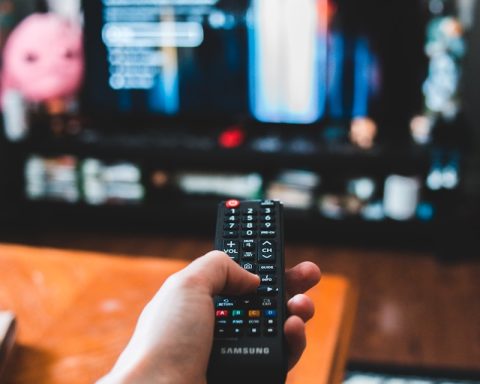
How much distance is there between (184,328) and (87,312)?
390 mm

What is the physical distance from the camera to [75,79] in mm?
2615

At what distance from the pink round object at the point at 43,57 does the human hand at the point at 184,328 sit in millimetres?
2074

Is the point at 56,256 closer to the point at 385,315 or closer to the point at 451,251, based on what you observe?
the point at 385,315

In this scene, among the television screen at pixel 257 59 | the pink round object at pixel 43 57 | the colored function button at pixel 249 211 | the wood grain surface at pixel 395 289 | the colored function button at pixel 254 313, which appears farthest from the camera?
the pink round object at pixel 43 57

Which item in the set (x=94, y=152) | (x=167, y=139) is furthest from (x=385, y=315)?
(x=94, y=152)

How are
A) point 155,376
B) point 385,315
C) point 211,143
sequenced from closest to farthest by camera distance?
point 155,376, point 385,315, point 211,143

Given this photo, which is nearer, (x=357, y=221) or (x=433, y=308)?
(x=433, y=308)

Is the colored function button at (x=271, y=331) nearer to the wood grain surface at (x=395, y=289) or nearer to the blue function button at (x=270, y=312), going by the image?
the blue function button at (x=270, y=312)

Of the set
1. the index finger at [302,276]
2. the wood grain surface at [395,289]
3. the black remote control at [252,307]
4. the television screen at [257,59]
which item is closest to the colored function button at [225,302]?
the black remote control at [252,307]

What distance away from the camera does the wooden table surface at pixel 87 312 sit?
2.72ft

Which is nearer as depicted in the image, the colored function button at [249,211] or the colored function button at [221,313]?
the colored function button at [221,313]

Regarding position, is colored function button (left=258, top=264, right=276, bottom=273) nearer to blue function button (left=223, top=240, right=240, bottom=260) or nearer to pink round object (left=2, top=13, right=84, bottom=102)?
blue function button (left=223, top=240, right=240, bottom=260)

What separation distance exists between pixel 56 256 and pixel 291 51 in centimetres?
144

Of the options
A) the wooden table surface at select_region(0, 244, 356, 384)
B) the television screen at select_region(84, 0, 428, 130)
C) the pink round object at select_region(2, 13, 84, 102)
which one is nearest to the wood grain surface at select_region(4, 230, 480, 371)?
the television screen at select_region(84, 0, 428, 130)
